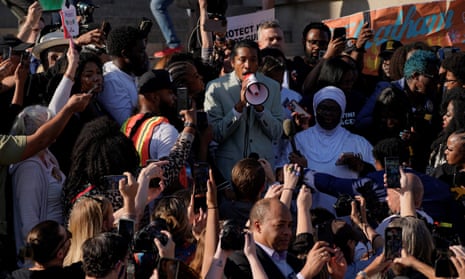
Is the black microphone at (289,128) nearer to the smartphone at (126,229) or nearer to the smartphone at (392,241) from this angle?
the smartphone at (392,241)

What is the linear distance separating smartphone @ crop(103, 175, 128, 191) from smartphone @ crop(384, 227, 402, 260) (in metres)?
1.61

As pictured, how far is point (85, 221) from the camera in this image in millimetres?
7188

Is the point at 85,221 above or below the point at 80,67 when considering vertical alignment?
below

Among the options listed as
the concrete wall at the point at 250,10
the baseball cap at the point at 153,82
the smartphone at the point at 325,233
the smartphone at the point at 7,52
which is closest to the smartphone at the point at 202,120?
the baseball cap at the point at 153,82

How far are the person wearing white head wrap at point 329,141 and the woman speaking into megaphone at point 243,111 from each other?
0.38 m

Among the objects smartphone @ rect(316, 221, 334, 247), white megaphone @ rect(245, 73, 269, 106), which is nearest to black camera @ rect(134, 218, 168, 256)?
smartphone @ rect(316, 221, 334, 247)

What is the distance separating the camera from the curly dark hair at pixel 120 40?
9.80 meters

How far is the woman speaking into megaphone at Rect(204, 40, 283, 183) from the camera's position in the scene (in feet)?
32.3

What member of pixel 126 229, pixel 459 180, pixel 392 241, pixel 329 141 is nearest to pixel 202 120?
pixel 329 141

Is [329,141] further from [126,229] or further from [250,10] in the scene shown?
[250,10]

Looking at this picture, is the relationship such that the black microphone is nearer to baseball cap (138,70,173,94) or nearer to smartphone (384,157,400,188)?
baseball cap (138,70,173,94)

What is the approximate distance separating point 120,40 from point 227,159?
4.18ft

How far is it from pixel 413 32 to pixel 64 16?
615 cm

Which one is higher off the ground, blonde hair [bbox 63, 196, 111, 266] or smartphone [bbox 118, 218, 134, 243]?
smartphone [bbox 118, 218, 134, 243]
